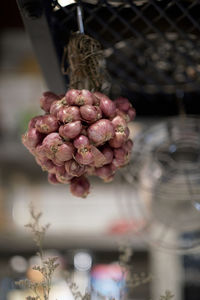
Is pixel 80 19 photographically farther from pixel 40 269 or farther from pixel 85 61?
pixel 40 269

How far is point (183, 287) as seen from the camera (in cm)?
186

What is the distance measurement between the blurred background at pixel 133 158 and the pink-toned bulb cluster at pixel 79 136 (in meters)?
0.11

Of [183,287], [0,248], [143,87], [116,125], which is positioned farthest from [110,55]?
[0,248]

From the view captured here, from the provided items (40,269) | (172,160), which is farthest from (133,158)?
(40,269)

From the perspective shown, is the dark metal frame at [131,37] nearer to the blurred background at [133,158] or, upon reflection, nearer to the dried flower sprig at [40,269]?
the blurred background at [133,158]

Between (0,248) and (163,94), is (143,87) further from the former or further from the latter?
(0,248)

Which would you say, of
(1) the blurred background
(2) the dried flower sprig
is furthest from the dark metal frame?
(2) the dried flower sprig

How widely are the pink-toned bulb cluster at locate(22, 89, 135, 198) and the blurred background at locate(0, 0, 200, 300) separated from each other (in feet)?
0.37

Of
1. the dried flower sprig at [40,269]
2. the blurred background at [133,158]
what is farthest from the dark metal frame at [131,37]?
the dried flower sprig at [40,269]

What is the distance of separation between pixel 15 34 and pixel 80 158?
1969 mm

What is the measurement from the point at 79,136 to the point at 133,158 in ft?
1.59

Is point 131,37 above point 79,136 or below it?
above

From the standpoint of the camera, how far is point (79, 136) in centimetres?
43

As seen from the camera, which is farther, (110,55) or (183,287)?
(183,287)
